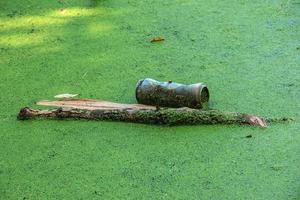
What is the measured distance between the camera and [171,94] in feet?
7.54

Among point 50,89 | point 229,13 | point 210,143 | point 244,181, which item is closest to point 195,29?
point 229,13

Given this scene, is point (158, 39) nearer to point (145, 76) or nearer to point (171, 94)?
point (145, 76)

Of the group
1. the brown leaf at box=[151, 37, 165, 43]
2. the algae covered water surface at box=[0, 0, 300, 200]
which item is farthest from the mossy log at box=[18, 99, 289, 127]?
the brown leaf at box=[151, 37, 165, 43]

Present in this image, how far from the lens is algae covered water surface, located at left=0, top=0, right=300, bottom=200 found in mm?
1948

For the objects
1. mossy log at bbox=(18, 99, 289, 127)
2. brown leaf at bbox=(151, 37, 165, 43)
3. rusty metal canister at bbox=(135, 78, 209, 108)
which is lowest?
mossy log at bbox=(18, 99, 289, 127)

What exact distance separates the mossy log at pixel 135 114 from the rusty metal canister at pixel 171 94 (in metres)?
0.04

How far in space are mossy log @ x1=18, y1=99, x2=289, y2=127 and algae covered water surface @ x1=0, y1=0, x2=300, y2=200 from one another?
0.11 feet

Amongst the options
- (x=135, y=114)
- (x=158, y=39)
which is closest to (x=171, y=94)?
(x=135, y=114)

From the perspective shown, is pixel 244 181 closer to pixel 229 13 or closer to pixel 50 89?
pixel 50 89

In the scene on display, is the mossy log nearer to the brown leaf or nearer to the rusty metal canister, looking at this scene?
the rusty metal canister

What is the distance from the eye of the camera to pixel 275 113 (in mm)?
2254

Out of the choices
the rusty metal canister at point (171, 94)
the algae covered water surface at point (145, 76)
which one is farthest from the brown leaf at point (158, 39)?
the rusty metal canister at point (171, 94)

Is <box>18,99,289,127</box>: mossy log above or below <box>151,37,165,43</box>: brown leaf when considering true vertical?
below

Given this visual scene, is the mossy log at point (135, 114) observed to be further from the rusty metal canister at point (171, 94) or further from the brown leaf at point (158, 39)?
the brown leaf at point (158, 39)
